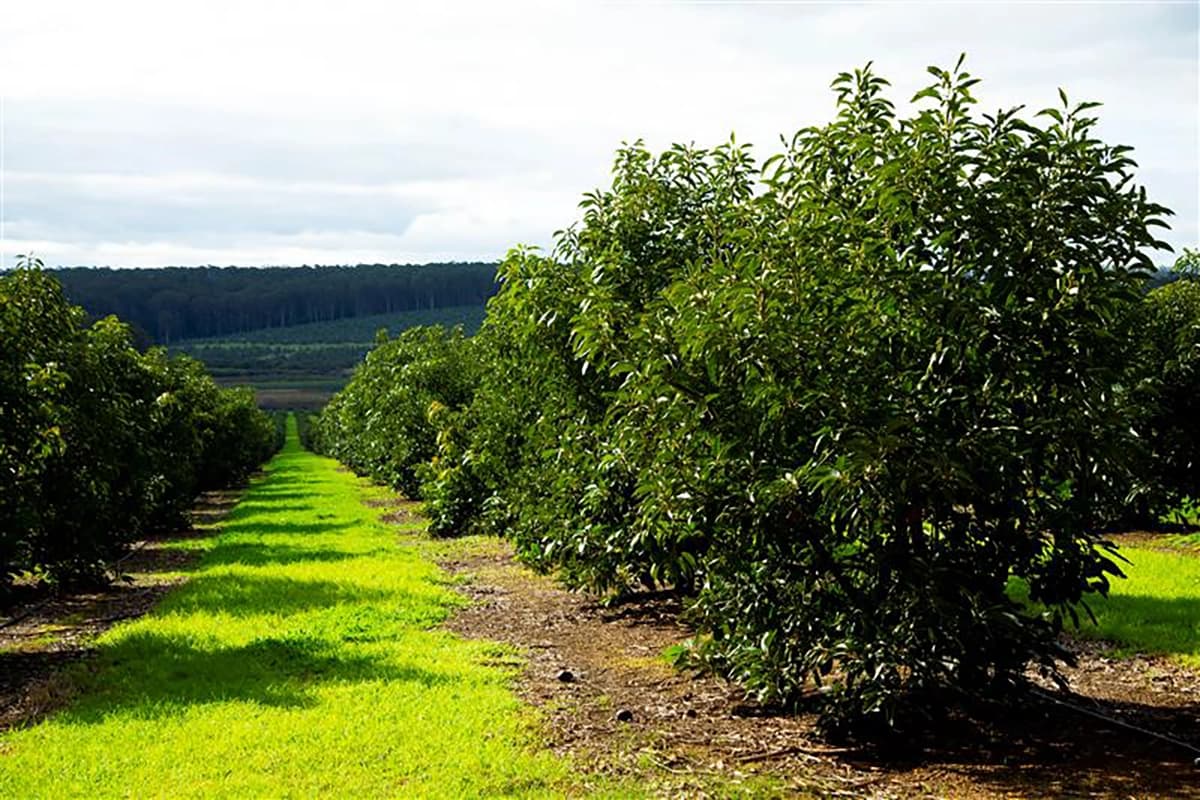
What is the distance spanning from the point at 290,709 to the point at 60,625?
292 inches

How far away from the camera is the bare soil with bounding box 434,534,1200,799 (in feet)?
24.1

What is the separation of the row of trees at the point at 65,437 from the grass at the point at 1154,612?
446 inches

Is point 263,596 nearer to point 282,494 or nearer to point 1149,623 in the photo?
point 1149,623

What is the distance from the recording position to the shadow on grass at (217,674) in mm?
10258

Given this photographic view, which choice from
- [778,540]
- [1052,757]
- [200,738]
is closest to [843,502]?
[778,540]

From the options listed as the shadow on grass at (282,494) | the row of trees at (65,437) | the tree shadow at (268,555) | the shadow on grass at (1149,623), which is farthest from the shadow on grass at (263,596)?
the shadow on grass at (282,494)

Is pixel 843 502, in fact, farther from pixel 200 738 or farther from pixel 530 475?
pixel 530 475

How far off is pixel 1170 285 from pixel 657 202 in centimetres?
1373

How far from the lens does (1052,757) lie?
7.84m

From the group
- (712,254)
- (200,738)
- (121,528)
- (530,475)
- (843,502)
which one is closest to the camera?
(843,502)

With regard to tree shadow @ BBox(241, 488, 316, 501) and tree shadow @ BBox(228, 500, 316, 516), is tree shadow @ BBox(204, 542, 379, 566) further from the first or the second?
tree shadow @ BBox(241, 488, 316, 501)

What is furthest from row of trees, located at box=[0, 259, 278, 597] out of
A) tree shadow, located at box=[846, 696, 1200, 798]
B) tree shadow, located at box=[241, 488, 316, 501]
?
tree shadow, located at box=[241, 488, 316, 501]

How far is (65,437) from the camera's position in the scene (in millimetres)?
14992

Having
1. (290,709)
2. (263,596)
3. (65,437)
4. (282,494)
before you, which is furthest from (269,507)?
(290,709)
